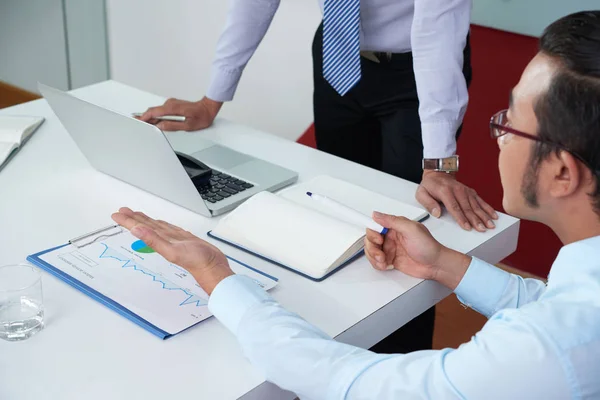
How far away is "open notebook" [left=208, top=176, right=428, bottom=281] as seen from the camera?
1.26 meters

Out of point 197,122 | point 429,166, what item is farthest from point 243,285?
point 197,122

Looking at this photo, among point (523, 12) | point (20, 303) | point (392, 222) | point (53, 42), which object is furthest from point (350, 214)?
point (53, 42)

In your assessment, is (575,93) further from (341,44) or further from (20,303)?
(341,44)

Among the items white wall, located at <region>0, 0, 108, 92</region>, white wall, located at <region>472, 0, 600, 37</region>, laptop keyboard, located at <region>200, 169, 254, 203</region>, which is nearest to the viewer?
laptop keyboard, located at <region>200, 169, 254, 203</region>

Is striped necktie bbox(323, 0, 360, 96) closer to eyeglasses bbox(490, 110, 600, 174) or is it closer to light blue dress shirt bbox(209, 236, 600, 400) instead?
eyeglasses bbox(490, 110, 600, 174)

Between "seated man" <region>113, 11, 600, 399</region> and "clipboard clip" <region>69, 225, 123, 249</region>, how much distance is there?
18 centimetres

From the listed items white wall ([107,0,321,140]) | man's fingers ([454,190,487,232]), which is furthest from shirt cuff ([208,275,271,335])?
white wall ([107,0,321,140])

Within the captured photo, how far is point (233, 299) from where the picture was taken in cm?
108

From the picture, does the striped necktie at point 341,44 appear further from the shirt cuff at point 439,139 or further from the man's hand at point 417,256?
the man's hand at point 417,256

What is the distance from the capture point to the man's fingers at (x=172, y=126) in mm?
1809

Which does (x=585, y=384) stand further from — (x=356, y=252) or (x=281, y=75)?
(x=281, y=75)

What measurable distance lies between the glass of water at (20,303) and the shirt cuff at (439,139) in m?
0.85

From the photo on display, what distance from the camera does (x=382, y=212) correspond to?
1442mm

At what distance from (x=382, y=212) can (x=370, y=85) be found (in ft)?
1.68
